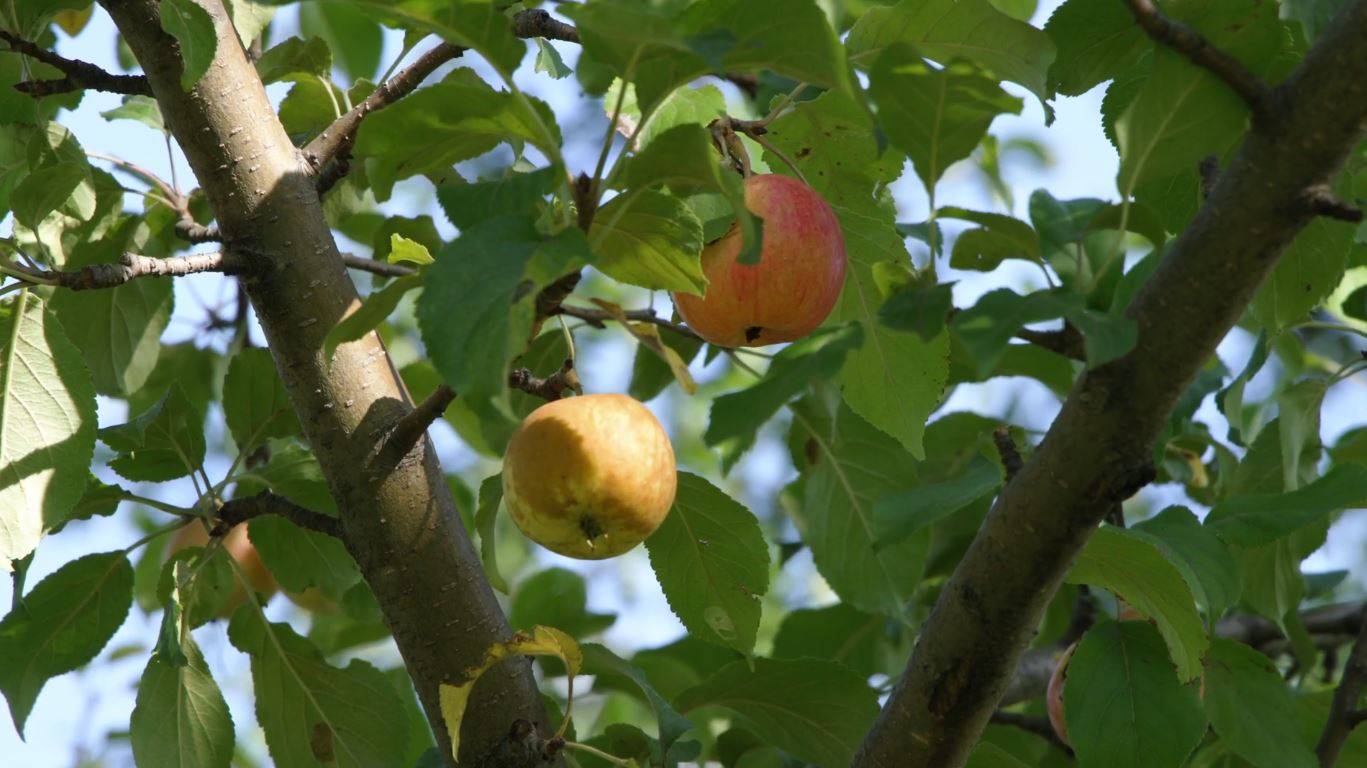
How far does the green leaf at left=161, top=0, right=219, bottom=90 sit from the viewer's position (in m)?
1.44

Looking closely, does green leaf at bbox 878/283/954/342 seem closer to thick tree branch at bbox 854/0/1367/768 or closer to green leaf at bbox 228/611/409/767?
thick tree branch at bbox 854/0/1367/768

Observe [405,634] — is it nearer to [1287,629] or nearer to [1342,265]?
[1342,265]

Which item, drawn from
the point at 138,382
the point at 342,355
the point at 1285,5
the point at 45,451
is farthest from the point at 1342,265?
the point at 138,382

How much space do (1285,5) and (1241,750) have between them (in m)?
0.96

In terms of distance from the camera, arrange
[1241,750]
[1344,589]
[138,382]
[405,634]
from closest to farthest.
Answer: [405,634]
[1241,750]
[138,382]
[1344,589]

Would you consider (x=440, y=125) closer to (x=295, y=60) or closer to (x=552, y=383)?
(x=552, y=383)

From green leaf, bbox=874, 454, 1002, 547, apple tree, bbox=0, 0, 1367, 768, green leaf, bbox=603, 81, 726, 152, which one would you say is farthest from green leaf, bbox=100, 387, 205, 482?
green leaf, bbox=874, 454, 1002, 547

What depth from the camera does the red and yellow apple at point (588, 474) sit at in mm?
1354

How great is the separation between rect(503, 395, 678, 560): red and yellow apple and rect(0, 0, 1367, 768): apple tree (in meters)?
0.02

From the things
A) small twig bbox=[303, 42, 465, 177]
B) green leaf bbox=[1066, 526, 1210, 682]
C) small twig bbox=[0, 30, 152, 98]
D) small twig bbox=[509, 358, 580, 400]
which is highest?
small twig bbox=[0, 30, 152, 98]

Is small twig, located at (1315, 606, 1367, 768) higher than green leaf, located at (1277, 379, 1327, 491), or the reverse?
green leaf, located at (1277, 379, 1327, 491)

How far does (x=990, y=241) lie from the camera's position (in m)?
1.37

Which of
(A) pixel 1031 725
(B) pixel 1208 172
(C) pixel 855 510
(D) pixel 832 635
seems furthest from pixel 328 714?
(B) pixel 1208 172

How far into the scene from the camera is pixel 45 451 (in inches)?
63.6
